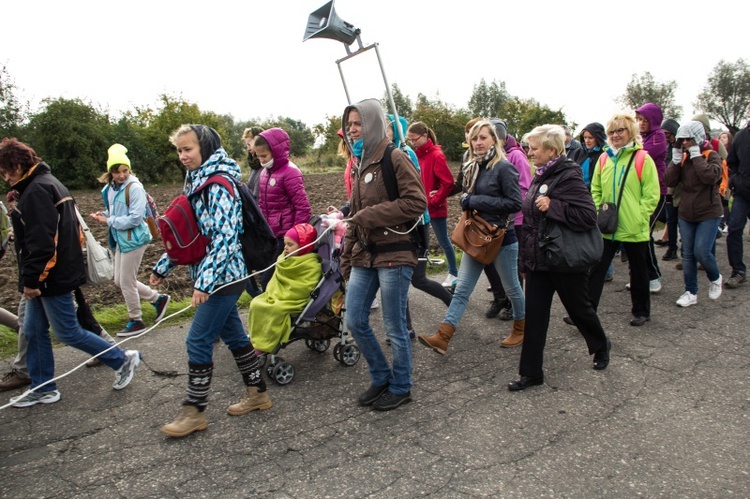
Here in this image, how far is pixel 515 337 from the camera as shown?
4980 millimetres

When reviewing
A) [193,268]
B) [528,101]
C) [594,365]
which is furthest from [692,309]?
[528,101]

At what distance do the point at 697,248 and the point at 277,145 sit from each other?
4588mm

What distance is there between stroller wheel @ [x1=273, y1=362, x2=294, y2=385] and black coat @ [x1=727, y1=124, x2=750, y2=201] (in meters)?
5.65

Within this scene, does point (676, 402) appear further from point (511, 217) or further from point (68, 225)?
point (68, 225)

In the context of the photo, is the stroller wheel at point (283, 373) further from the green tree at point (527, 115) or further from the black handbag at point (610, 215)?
the green tree at point (527, 115)

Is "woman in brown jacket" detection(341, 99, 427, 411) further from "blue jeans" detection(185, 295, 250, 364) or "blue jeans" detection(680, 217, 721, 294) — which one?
"blue jeans" detection(680, 217, 721, 294)

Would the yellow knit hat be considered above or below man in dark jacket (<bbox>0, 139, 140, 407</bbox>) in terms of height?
above

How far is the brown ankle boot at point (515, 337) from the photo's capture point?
195 inches

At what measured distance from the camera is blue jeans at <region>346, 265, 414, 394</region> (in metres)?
3.66

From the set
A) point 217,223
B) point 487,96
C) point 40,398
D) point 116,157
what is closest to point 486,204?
point 217,223

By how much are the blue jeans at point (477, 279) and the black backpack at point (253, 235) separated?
1742 millimetres

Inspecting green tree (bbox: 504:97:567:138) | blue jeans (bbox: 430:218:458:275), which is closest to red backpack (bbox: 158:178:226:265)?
blue jeans (bbox: 430:218:458:275)

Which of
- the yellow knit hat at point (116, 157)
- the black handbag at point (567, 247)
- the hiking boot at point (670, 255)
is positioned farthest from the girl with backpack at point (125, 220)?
the hiking boot at point (670, 255)

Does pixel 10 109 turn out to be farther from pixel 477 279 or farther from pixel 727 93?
Result: pixel 727 93
